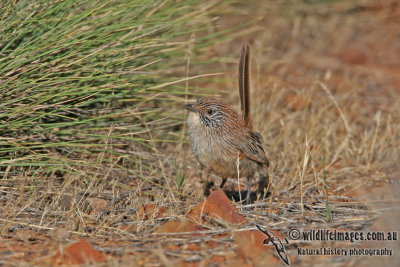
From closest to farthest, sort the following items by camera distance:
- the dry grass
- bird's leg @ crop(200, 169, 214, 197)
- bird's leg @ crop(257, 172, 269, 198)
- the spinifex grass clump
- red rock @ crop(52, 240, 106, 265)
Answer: red rock @ crop(52, 240, 106, 265) → the dry grass → the spinifex grass clump → bird's leg @ crop(200, 169, 214, 197) → bird's leg @ crop(257, 172, 269, 198)

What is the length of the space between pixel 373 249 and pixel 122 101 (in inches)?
106

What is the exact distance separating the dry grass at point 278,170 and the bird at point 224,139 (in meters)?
0.27

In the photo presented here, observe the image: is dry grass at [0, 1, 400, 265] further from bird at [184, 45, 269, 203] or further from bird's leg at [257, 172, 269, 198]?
bird at [184, 45, 269, 203]

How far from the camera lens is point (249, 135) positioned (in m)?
4.18

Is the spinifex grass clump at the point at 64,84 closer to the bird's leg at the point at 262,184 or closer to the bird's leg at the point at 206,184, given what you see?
the bird's leg at the point at 206,184

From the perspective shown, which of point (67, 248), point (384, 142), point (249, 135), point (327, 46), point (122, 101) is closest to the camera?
point (67, 248)

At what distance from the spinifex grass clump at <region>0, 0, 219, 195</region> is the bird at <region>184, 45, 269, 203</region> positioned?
47 centimetres

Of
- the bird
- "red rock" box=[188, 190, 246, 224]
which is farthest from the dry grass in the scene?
the bird

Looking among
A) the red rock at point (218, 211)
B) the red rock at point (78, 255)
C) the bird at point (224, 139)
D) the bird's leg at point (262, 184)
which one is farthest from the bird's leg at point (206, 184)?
the red rock at point (78, 255)

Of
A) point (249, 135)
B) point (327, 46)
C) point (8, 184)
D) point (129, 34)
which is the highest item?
point (129, 34)

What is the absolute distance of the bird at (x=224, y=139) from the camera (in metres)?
3.87

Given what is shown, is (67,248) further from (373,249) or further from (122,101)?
(122,101)

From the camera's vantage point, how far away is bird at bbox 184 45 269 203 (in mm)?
3873

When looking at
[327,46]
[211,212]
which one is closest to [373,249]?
[211,212]
